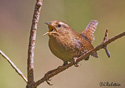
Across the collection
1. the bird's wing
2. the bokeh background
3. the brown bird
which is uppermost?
the brown bird

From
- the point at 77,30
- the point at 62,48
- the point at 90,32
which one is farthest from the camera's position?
the point at 77,30

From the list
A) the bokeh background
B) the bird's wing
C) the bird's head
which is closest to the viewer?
the bird's head

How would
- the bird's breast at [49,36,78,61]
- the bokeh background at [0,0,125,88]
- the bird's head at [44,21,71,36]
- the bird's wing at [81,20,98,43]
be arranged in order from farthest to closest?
1. the bokeh background at [0,0,125,88]
2. the bird's wing at [81,20,98,43]
3. the bird's head at [44,21,71,36]
4. the bird's breast at [49,36,78,61]

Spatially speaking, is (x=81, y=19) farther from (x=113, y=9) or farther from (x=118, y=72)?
(x=118, y=72)

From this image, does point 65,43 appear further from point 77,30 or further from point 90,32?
point 77,30

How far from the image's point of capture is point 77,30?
552 centimetres

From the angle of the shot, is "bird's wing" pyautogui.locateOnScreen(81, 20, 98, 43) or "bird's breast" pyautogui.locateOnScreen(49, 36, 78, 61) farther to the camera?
"bird's wing" pyautogui.locateOnScreen(81, 20, 98, 43)

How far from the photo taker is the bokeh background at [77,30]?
5035 millimetres

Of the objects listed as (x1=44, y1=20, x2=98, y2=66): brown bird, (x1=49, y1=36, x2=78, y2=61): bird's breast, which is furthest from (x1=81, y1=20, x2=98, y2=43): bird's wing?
(x1=49, y1=36, x2=78, y2=61): bird's breast

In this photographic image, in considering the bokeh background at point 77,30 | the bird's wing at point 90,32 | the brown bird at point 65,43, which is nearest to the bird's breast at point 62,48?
the brown bird at point 65,43

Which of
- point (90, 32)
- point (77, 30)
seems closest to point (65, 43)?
point (90, 32)

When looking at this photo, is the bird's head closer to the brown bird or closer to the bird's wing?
the brown bird

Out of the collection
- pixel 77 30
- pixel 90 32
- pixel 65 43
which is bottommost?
pixel 77 30

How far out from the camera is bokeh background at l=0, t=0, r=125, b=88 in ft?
16.5
